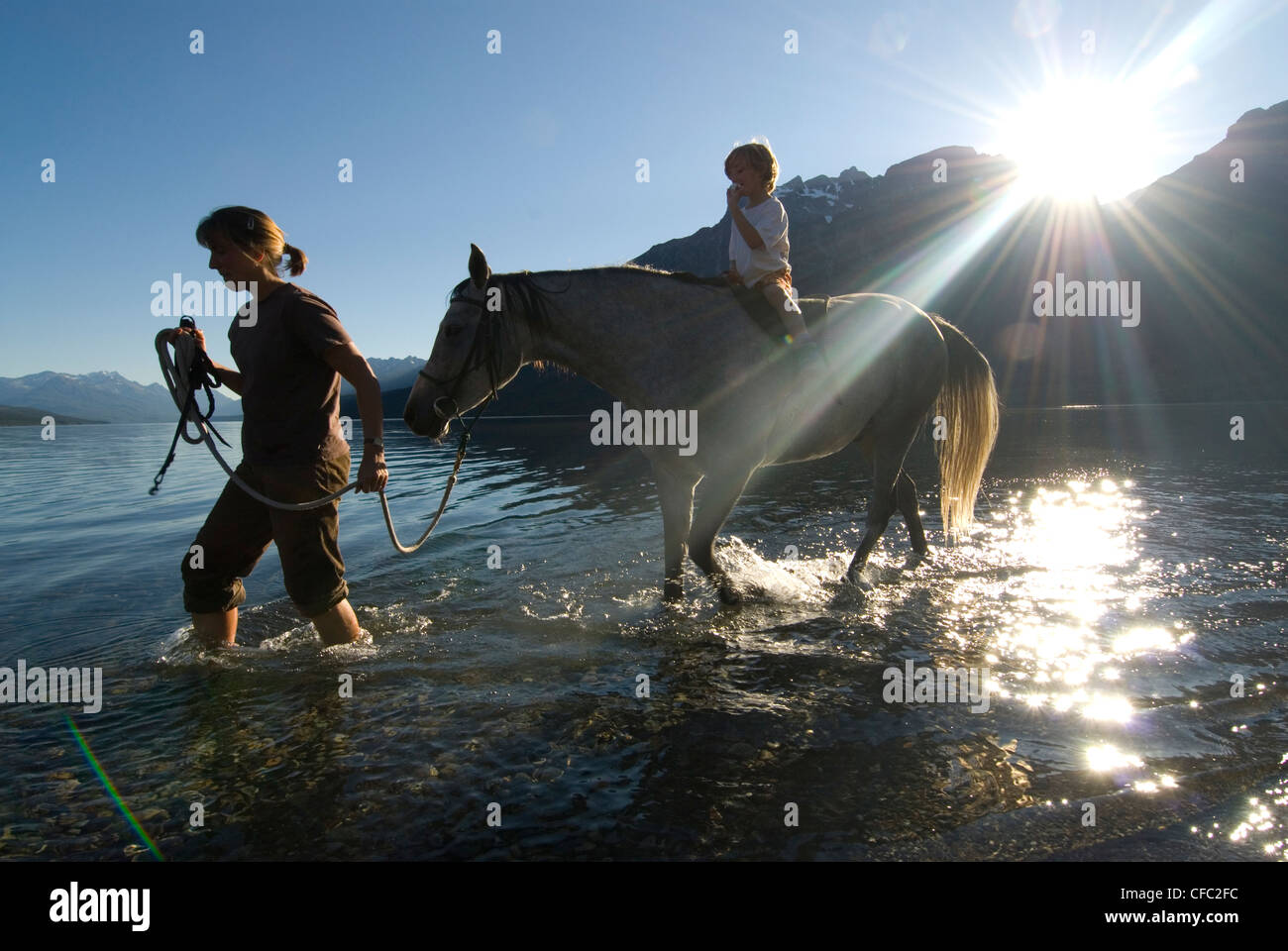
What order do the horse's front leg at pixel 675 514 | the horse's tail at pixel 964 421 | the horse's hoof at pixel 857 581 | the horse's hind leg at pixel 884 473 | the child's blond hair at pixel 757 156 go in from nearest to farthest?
the child's blond hair at pixel 757 156 → the horse's front leg at pixel 675 514 → the horse's hoof at pixel 857 581 → the horse's hind leg at pixel 884 473 → the horse's tail at pixel 964 421

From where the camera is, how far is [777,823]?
9.80ft

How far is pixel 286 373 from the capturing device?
14.3ft

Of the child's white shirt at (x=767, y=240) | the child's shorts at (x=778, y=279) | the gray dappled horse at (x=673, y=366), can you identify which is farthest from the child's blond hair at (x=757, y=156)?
the gray dappled horse at (x=673, y=366)

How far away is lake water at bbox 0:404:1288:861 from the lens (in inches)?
117

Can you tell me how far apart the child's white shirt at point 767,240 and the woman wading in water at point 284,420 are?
3.30 metres

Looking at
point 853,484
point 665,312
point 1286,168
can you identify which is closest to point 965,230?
point 1286,168

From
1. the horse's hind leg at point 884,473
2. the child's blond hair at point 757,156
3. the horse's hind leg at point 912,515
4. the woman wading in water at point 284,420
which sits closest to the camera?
the woman wading in water at point 284,420

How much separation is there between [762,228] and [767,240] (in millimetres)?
116

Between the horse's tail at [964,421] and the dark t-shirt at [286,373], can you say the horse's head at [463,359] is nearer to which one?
the dark t-shirt at [286,373]

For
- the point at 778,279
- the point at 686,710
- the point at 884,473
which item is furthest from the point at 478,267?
the point at 884,473

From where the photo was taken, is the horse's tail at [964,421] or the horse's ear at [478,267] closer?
the horse's ear at [478,267]

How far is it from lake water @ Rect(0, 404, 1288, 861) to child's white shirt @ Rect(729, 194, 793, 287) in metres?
3.15

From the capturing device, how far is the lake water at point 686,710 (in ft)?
9.79
